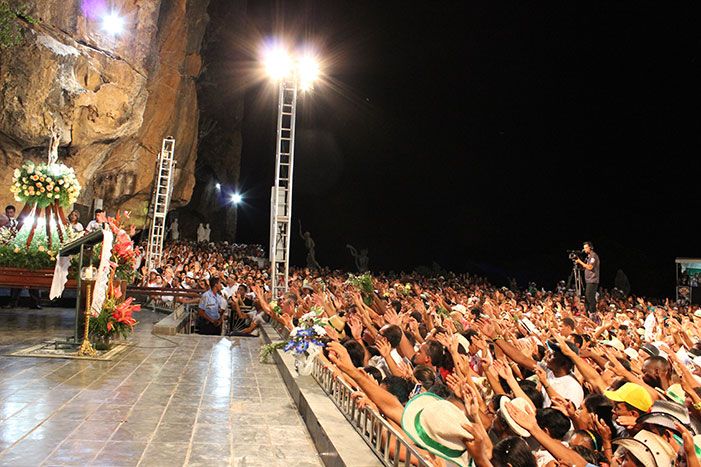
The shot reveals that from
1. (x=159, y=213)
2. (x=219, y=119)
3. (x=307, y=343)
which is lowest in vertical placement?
(x=307, y=343)

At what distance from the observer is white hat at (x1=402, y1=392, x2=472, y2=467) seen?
2.70m

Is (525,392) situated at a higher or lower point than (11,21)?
lower

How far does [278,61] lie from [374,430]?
29.3 ft

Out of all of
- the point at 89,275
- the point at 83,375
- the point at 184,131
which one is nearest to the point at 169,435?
the point at 83,375

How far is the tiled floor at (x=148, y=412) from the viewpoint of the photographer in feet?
14.1

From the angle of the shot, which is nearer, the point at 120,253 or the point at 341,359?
the point at 341,359

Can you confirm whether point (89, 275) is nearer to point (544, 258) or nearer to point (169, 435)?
point (169, 435)

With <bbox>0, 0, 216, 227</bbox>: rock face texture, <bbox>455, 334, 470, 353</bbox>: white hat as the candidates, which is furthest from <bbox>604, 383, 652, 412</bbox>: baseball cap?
<bbox>0, 0, 216, 227</bbox>: rock face texture

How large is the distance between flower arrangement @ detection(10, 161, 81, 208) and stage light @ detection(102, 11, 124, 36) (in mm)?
10861

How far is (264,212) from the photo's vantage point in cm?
5553

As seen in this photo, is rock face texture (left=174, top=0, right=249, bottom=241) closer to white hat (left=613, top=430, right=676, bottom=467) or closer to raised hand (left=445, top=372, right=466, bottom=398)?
raised hand (left=445, top=372, right=466, bottom=398)

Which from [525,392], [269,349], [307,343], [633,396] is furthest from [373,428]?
[269,349]

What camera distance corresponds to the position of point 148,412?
541 cm

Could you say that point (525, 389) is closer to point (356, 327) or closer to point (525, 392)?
point (525, 392)
